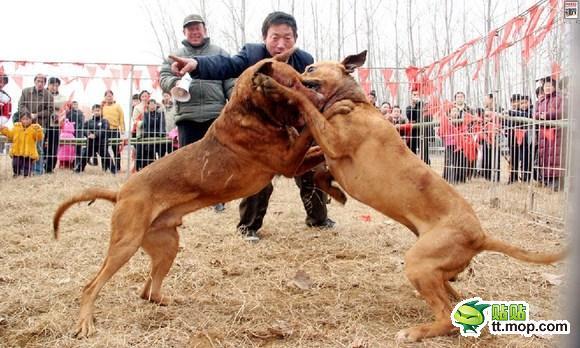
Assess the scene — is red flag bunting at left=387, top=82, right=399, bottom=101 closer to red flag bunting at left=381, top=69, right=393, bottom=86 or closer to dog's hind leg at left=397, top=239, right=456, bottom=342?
red flag bunting at left=381, top=69, right=393, bottom=86

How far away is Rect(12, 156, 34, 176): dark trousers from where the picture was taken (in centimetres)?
1191

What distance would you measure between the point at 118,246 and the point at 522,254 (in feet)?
9.12

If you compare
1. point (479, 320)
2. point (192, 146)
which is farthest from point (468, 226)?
point (192, 146)

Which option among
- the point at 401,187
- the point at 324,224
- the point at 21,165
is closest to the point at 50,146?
the point at 21,165

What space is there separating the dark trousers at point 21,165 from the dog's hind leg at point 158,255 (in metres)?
9.64

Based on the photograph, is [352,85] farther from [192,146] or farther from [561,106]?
[561,106]

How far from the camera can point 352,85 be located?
3.81m

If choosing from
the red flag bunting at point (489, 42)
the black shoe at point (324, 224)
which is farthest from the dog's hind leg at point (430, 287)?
the red flag bunting at point (489, 42)

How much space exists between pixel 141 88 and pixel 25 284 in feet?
30.5

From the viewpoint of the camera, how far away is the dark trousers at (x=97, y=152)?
42.3 feet

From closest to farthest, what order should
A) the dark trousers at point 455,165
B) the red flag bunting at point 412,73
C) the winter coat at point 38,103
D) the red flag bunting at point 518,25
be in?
the red flag bunting at point 518,25 < the dark trousers at point 455,165 < the red flag bunting at point 412,73 < the winter coat at point 38,103

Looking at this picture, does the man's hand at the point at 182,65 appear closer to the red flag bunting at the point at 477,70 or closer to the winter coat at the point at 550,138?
the winter coat at the point at 550,138

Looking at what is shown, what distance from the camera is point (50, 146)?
12.5 metres

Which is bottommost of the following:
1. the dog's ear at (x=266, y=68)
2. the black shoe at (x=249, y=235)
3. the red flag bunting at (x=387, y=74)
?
the black shoe at (x=249, y=235)
